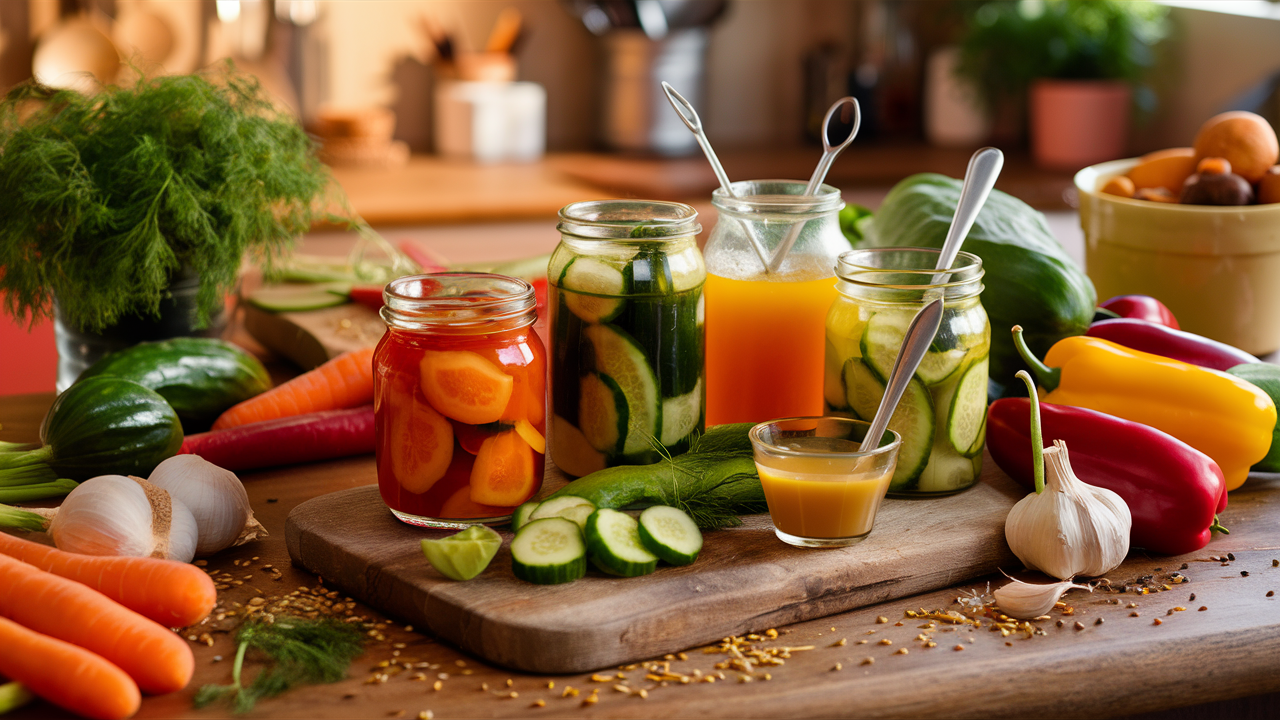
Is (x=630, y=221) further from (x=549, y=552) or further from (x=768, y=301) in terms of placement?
(x=549, y=552)

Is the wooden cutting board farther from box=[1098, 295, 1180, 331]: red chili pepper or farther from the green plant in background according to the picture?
the green plant in background

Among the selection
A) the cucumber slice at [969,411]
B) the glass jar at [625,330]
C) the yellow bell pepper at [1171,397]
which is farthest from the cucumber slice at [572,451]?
the yellow bell pepper at [1171,397]

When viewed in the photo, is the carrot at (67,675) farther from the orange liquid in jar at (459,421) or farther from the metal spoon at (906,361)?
the metal spoon at (906,361)

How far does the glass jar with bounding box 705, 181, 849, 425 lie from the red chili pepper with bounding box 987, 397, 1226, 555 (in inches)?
10.5

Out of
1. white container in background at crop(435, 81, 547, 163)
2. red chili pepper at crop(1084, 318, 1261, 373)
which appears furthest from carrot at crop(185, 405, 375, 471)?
white container in background at crop(435, 81, 547, 163)

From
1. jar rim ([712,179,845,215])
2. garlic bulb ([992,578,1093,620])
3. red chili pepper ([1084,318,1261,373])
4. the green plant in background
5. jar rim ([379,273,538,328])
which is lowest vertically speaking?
garlic bulb ([992,578,1093,620])

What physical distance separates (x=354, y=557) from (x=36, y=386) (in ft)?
3.80

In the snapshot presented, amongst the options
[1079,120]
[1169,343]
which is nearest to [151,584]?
[1169,343]

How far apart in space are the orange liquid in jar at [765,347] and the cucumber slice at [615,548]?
0.92 feet

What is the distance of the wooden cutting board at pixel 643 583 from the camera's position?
91 centimetres

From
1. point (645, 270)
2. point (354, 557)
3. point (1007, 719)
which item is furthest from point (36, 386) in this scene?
point (1007, 719)

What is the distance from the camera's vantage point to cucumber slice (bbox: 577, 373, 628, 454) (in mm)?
1127

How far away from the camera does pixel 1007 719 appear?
2.91 feet

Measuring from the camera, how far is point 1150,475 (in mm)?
1104
